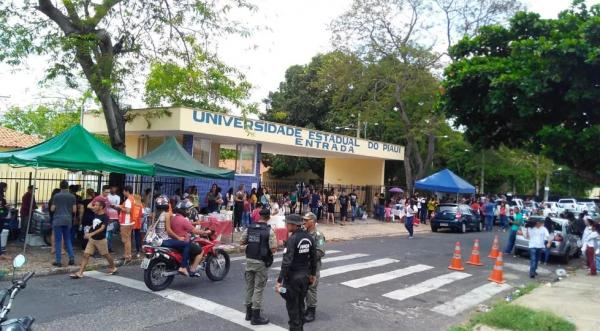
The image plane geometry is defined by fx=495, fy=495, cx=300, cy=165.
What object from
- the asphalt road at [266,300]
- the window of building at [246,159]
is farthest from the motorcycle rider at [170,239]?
the window of building at [246,159]

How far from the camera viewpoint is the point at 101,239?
9414 millimetres

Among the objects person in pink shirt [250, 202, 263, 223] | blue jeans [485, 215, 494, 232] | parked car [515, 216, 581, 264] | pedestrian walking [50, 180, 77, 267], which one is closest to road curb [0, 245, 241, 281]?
pedestrian walking [50, 180, 77, 267]

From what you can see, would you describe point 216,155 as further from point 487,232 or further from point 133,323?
point 133,323

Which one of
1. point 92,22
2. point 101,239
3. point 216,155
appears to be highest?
point 92,22

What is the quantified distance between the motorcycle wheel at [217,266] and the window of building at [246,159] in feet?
42.5

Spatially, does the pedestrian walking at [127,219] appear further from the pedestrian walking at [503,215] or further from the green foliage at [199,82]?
the pedestrian walking at [503,215]

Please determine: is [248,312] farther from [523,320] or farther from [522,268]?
[522,268]

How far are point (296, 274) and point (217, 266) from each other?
13.0 ft

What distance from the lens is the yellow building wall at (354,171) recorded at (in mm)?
32375

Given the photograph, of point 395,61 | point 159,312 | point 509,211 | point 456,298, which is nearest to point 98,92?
point 159,312

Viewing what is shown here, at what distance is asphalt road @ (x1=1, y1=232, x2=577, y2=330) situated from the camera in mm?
6988

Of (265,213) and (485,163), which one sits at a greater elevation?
(485,163)

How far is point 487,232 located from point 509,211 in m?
4.07

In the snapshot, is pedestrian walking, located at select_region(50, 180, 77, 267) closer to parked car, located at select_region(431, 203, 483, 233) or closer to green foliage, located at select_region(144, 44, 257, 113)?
green foliage, located at select_region(144, 44, 257, 113)
